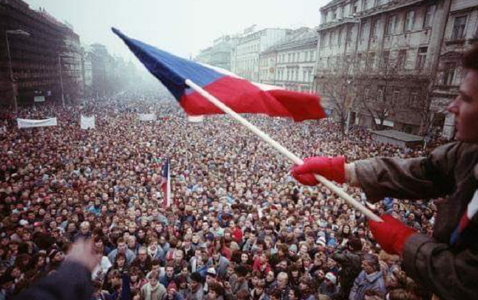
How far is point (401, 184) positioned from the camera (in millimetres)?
1646

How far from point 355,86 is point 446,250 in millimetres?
30920

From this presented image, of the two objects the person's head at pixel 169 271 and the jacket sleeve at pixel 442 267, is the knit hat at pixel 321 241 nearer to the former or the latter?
the person's head at pixel 169 271


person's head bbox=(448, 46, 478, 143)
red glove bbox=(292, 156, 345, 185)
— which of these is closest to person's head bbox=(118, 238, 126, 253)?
red glove bbox=(292, 156, 345, 185)

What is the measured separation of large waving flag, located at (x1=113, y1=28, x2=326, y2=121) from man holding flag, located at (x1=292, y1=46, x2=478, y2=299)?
1.18 m

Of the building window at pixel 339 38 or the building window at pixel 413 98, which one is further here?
the building window at pixel 339 38

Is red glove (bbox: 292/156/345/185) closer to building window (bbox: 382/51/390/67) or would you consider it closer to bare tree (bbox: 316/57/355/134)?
bare tree (bbox: 316/57/355/134)

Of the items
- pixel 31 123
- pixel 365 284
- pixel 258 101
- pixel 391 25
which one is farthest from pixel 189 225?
pixel 391 25

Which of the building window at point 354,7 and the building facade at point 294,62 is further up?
the building window at point 354,7

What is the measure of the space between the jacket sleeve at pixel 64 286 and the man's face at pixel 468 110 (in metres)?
1.91

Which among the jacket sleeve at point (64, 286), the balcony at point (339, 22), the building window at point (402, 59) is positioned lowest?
the jacket sleeve at point (64, 286)

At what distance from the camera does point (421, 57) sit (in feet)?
82.1

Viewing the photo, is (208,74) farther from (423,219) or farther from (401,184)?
(423,219)

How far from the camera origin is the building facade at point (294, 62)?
146ft

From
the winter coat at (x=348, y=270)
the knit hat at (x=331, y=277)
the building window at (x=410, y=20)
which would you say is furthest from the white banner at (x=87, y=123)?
the building window at (x=410, y=20)
